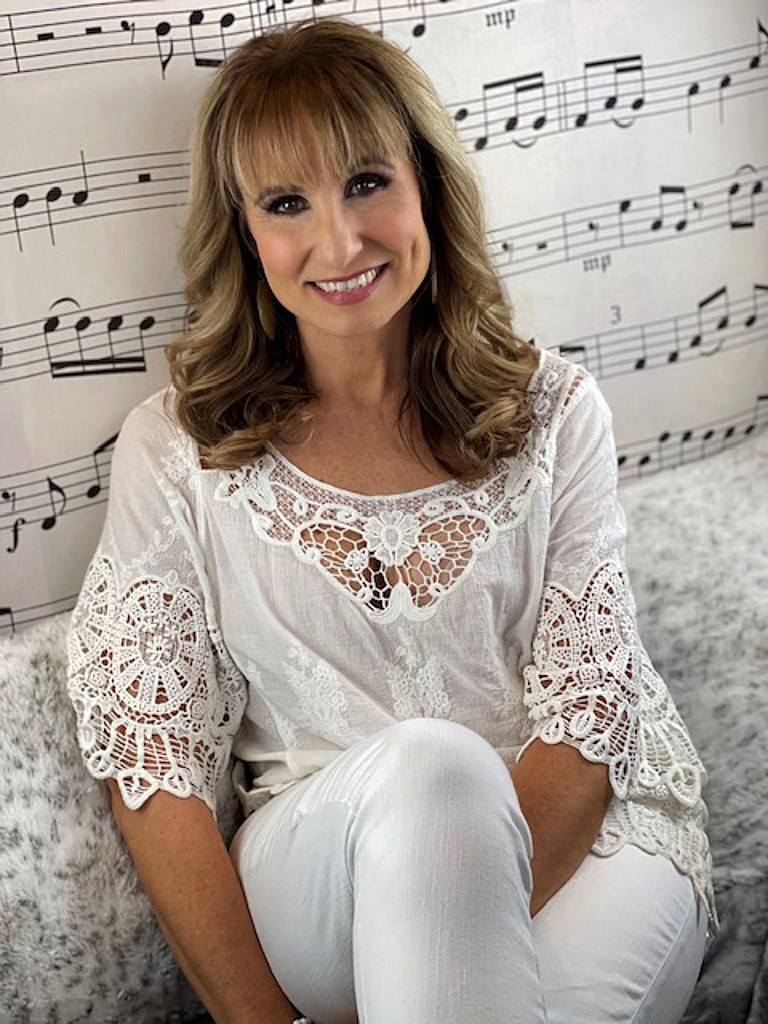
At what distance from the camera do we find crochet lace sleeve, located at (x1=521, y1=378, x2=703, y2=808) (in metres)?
1.62

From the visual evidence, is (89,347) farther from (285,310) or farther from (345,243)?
(345,243)

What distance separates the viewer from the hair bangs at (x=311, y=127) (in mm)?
1548

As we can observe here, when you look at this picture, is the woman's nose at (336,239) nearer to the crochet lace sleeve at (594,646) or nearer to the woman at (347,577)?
the woman at (347,577)

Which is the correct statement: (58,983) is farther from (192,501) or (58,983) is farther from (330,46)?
(330,46)

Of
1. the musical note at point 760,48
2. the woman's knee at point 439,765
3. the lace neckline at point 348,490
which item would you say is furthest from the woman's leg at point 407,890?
the musical note at point 760,48

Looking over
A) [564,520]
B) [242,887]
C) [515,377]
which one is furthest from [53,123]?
[242,887]

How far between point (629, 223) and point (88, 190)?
76cm

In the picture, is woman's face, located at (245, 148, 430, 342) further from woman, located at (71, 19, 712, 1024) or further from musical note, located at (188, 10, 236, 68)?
musical note, located at (188, 10, 236, 68)

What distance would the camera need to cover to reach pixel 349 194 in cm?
159

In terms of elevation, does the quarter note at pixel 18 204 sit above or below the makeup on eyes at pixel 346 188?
below

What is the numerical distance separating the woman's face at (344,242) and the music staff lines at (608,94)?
0.36 metres

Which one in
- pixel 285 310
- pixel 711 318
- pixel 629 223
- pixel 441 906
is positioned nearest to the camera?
pixel 441 906

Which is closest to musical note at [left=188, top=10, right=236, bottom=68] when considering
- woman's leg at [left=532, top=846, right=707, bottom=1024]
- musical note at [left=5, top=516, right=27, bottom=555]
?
musical note at [left=5, top=516, right=27, bottom=555]

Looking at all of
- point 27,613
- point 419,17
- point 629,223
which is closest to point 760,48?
point 629,223
